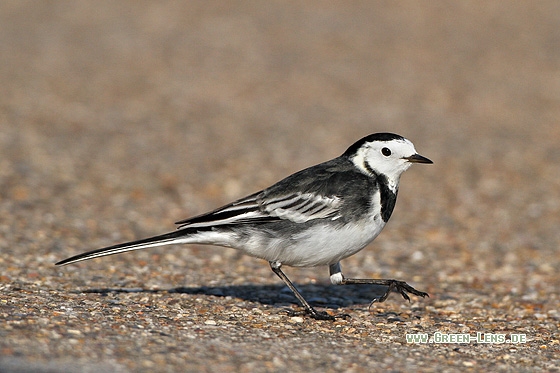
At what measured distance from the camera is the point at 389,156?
7344 millimetres

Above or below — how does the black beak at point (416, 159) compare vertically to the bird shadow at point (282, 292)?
above

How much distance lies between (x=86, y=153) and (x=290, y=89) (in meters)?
6.26

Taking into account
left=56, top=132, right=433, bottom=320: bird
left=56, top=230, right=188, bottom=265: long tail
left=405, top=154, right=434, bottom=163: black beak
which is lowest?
left=56, top=230, right=188, bottom=265: long tail

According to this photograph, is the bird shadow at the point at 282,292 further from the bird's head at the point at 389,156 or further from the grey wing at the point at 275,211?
the bird's head at the point at 389,156

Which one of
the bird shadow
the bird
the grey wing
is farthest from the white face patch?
the bird shadow

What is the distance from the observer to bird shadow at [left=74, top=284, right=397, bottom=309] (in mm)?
7914

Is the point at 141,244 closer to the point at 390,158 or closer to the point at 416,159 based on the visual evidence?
the point at 390,158

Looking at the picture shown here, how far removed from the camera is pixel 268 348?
20.2ft

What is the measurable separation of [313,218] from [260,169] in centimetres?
637

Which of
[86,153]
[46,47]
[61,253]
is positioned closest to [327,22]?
[46,47]

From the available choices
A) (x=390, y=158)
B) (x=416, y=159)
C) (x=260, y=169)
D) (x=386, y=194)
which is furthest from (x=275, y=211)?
(x=260, y=169)

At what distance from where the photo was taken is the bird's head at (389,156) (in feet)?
24.0

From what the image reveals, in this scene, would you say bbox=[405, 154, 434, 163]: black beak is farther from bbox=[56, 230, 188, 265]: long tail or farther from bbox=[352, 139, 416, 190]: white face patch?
bbox=[56, 230, 188, 265]: long tail

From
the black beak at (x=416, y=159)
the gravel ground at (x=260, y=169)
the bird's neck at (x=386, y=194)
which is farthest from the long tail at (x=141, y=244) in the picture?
the black beak at (x=416, y=159)
